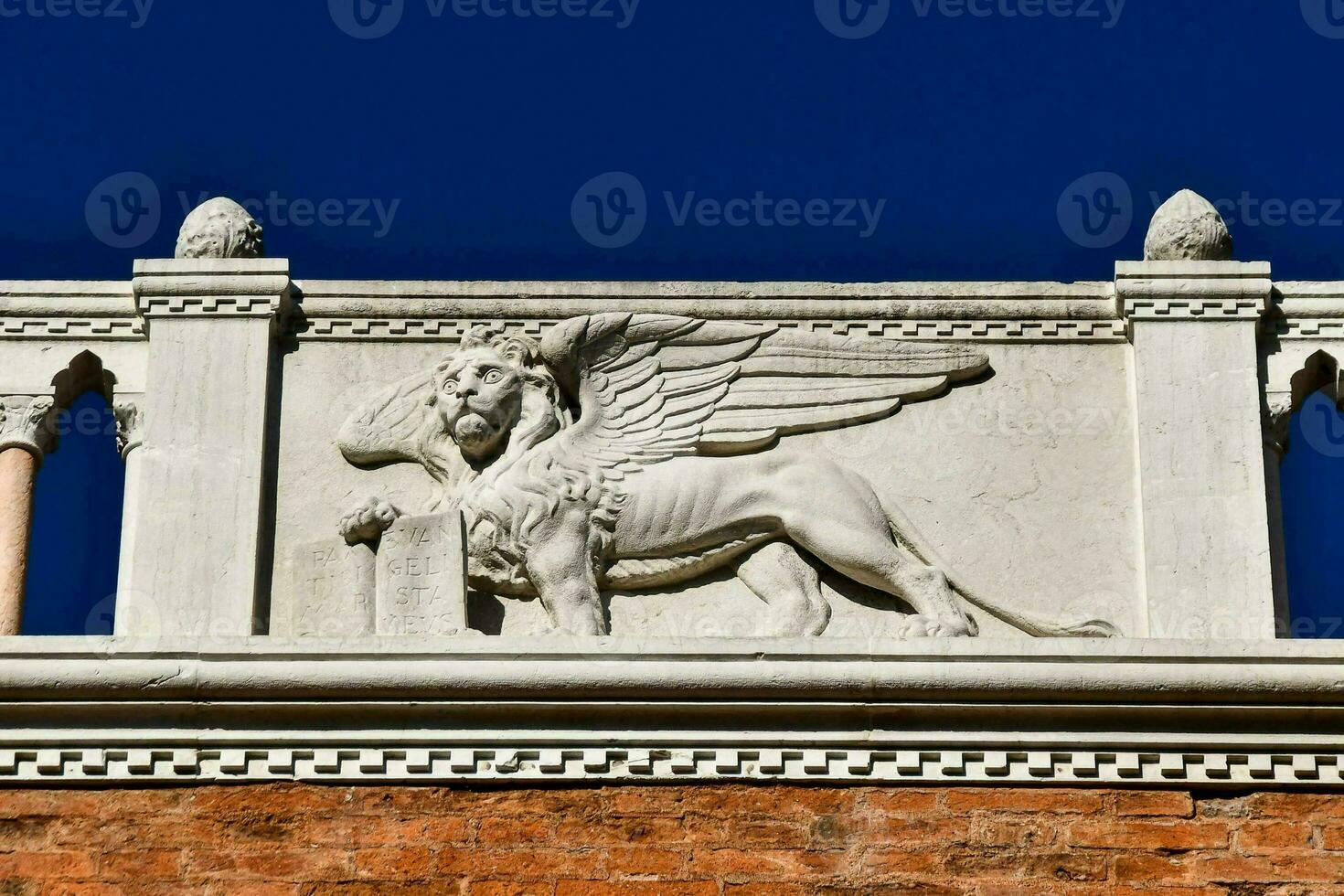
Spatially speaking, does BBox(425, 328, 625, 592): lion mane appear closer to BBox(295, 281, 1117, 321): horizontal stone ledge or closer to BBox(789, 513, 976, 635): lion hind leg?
BBox(295, 281, 1117, 321): horizontal stone ledge

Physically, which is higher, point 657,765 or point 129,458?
point 129,458

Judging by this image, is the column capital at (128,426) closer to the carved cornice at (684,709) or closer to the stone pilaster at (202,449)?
the stone pilaster at (202,449)

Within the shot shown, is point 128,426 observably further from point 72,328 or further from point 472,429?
point 472,429

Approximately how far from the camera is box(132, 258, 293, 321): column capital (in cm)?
1059

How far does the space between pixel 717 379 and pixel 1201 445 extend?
5.46 feet

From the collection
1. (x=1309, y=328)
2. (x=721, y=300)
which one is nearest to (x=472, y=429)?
(x=721, y=300)

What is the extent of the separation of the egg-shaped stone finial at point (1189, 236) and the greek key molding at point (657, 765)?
1.89m

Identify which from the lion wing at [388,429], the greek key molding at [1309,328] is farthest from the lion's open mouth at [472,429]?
the greek key molding at [1309,328]

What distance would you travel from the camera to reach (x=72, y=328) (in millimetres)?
10727

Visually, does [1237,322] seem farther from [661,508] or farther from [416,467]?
[416,467]

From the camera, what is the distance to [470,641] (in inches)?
382

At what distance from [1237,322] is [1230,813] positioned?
1841mm

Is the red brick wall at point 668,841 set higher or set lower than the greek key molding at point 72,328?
lower

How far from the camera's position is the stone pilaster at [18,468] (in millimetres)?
10391
